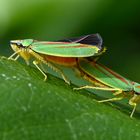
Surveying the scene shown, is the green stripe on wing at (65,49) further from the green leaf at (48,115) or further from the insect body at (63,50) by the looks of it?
the green leaf at (48,115)

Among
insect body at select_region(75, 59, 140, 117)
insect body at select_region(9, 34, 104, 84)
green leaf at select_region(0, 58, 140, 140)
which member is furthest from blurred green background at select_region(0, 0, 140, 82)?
green leaf at select_region(0, 58, 140, 140)

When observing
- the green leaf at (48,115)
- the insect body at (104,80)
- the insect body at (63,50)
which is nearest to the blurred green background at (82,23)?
the insect body at (63,50)

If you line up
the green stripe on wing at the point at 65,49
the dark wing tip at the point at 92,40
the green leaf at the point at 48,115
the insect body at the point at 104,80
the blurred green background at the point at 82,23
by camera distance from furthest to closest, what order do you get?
the blurred green background at the point at 82,23
the insect body at the point at 104,80
the dark wing tip at the point at 92,40
the green stripe on wing at the point at 65,49
the green leaf at the point at 48,115

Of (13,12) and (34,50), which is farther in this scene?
(13,12)

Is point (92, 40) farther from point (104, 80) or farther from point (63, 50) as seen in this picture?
point (104, 80)

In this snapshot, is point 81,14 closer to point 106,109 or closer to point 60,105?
point 106,109

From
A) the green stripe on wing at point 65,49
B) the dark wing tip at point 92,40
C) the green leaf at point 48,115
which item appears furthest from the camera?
the dark wing tip at point 92,40

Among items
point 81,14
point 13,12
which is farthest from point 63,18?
point 13,12
